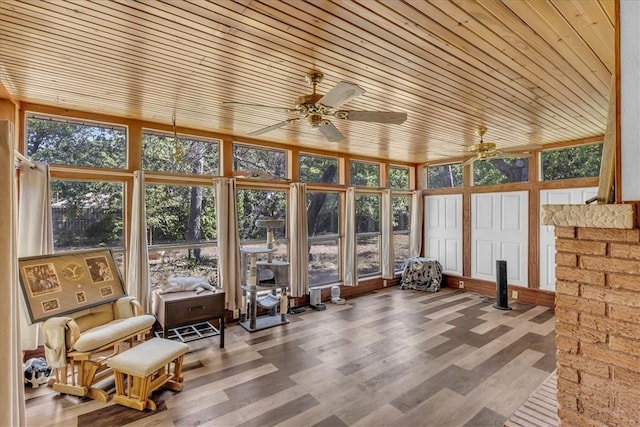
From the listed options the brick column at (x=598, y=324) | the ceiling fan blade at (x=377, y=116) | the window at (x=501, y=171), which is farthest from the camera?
the window at (x=501, y=171)

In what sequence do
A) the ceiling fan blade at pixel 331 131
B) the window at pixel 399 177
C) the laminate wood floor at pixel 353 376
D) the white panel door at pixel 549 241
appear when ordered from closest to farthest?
the laminate wood floor at pixel 353 376 < the ceiling fan blade at pixel 331 131 < the white panel door at pixel 549 241 < the window at pixel 399 177

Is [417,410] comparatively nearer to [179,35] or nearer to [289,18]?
[289,18]

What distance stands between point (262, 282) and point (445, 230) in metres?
4.30

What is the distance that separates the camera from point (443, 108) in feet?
11.2

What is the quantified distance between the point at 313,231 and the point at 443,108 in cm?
313

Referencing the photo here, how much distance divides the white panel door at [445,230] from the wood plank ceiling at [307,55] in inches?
122

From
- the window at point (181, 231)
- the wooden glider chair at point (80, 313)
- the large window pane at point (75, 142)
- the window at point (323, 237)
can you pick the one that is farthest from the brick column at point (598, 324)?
the large window pane at point (75, 142)

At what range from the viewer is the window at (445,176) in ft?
21.8

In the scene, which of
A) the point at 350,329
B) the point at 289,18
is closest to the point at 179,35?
the point at 289,18

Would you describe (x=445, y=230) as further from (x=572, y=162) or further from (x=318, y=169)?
(x=318, y=169)

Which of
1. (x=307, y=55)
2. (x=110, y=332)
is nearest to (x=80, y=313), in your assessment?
(x=110, y=332)

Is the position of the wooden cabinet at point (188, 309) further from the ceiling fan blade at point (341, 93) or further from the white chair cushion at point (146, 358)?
the ceiling fan blade at point (341, 93)

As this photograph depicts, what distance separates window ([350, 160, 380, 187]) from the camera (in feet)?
20.7

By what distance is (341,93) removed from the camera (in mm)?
1977
